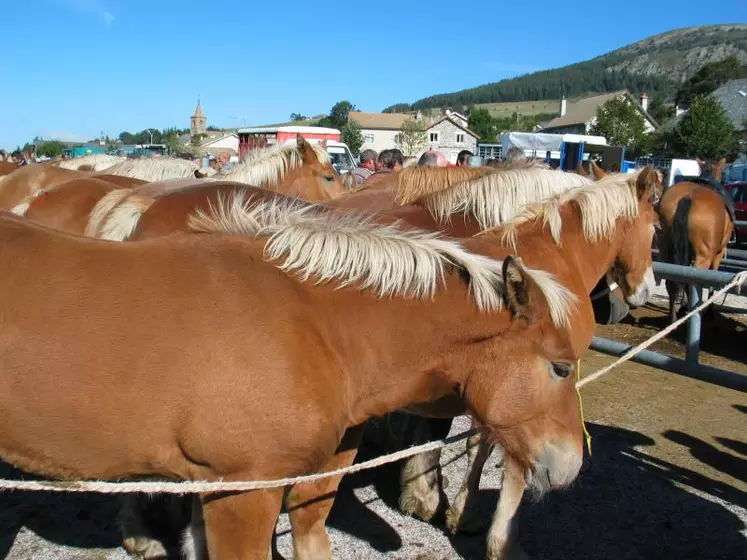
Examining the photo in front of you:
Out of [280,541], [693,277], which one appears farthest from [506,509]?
[693,277]

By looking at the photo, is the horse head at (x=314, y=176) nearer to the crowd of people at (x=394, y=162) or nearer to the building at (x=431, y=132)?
the crowd of people at (x=394, y=162)

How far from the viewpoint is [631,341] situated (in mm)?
8344

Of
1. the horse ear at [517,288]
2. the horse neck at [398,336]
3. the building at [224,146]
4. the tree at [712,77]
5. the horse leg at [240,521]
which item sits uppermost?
the tree at [712,77]

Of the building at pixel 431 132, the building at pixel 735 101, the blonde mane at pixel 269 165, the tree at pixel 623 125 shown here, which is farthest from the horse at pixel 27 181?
the building at pixel 431 132

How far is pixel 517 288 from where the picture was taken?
239 cm

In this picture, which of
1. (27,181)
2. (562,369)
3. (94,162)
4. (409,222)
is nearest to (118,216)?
(409,222)

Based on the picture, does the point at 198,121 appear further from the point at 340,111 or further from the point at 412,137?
the point at 412,137

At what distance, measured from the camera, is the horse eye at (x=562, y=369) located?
2518 millimetres

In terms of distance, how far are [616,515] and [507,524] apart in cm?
99

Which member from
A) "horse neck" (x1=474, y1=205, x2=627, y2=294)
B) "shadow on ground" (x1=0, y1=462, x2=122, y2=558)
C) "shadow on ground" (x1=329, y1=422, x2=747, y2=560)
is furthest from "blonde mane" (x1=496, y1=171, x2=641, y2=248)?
"shadow on ground" (x1=0, y1=462, x2=122, y2=558)

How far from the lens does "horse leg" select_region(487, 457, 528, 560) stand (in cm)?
353

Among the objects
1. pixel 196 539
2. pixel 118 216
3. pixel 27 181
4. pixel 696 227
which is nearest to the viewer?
pixel 196 539

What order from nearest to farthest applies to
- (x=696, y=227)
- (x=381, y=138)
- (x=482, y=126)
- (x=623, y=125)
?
(x=696, y=227)
(x=623, y=125)
(x=381, y=138)
(x=482, y=126)

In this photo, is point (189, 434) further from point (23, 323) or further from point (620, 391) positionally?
point (620, 391)
